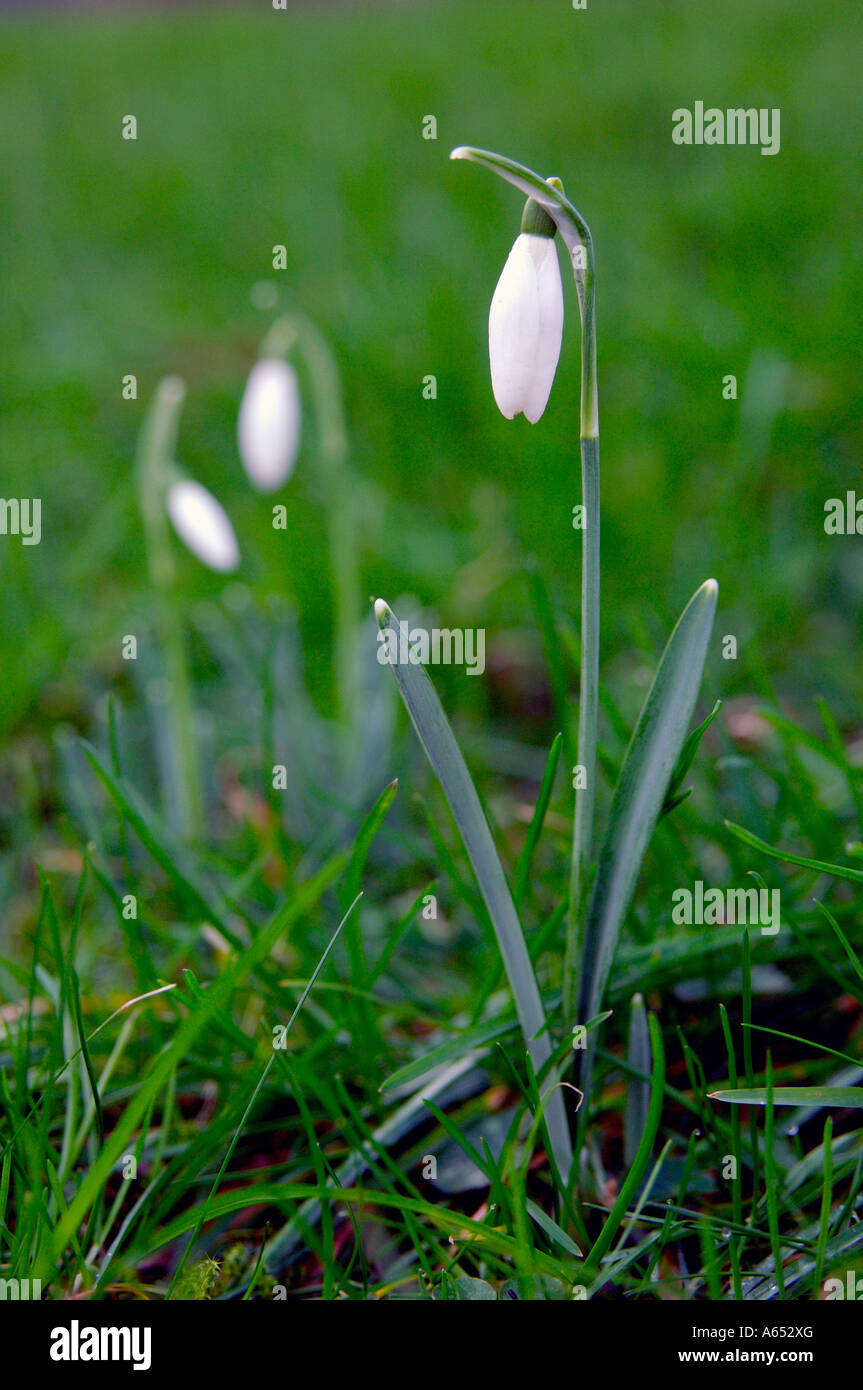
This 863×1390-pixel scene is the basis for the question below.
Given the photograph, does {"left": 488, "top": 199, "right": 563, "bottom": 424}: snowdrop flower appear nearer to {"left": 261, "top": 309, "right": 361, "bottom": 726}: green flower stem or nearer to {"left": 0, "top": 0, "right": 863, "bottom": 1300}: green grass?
{"left": 0, "top": 0, "right": 863, "bottom": 1300}: green grass

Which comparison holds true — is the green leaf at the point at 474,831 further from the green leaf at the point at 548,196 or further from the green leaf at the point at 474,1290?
the green leaf at the point at 548,196

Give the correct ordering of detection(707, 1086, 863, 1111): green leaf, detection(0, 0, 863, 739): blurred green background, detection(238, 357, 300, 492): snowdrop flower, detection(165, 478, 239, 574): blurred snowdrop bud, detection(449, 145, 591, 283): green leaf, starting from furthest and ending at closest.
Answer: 1. detection(0, 0, 863, 739): blurred green background
2. detection(238, 357, 300, 492): snowdrop flower
3. detection(165, 478, 239, 574): blurred snowdrop bud
4. detection(707, 1086, 863, 1111): green leaf
5. detection(449, 145, 591, 283): green leaf

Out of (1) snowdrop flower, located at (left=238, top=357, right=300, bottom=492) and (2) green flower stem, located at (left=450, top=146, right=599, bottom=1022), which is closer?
(2) green flower stem, located at (left=450, top=146, right=599, bottom=1022)

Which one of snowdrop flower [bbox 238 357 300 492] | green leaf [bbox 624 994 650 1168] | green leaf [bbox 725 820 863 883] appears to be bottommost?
green leaf [bbox 624 994 650 1168]

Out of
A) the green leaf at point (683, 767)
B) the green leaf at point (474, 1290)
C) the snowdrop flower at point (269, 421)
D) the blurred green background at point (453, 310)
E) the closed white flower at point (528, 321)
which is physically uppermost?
the blurred green background at point (453, 310)

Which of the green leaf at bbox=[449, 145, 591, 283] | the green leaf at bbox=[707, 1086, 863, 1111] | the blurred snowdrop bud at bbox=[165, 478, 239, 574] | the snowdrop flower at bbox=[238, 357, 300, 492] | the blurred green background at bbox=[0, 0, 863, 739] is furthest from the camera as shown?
the blurred green background at bbox=[0, 0, 863, 739]

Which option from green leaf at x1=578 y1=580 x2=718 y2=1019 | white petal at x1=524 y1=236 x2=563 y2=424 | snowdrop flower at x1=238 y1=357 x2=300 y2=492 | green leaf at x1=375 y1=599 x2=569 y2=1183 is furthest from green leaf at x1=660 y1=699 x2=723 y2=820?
snowdrop flower at x1=238 y1=357 x2=300 y2=492

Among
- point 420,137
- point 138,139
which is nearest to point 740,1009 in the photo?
point 420,137

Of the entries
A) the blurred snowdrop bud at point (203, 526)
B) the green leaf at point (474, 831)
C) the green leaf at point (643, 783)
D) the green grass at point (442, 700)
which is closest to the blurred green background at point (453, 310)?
the green grass at point (442, 700)
